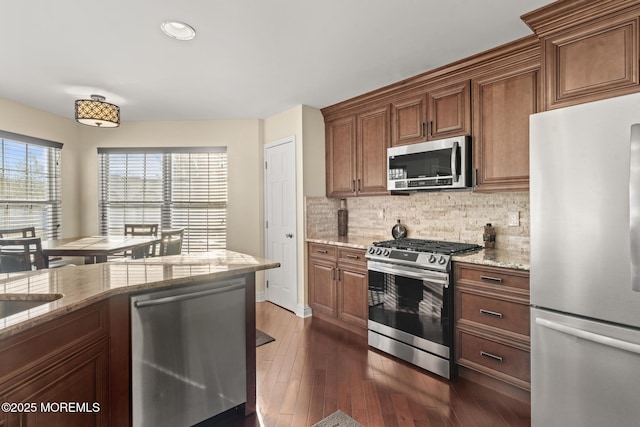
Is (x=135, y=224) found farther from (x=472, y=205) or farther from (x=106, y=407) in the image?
(x=472, y=205)

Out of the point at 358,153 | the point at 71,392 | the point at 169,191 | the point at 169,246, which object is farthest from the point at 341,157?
the point at 71,392

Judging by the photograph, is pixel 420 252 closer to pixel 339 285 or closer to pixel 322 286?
pixel 339 285

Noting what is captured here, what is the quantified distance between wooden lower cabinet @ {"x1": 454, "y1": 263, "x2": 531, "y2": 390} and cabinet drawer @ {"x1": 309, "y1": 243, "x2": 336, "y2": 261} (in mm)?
1409

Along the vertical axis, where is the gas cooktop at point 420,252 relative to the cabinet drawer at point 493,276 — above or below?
above

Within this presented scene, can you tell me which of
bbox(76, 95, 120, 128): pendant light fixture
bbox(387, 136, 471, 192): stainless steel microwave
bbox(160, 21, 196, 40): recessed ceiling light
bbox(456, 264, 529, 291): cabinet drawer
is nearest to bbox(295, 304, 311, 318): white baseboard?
bbox(387, 136, 471, 192): stainless steel microwave

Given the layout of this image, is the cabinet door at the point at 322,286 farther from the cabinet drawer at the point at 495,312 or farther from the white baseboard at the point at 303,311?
the cabinet drawer at the point at 495,312

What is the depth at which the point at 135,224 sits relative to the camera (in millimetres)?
4500

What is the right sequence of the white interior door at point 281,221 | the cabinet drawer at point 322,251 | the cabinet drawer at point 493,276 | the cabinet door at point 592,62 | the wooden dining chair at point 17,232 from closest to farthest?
the cabinet door at point 592,62 < the cabinet drawer at point 493,276 < the wooden dining chair at point 17,232 < the cabinet drawer at point 322,251 < the white interior door at point 281,221

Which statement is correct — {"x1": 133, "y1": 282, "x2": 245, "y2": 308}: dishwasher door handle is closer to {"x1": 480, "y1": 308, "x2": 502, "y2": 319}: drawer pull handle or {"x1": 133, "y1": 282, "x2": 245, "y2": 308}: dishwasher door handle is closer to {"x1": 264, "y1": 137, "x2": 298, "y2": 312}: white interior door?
{"x1": 480, "y1": 308, "x2": 502, "y2": 319}: drawer pull handle

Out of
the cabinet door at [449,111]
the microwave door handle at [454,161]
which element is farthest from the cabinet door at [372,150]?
the microwave door handle at [454,161]

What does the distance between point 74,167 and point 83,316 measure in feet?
13.9

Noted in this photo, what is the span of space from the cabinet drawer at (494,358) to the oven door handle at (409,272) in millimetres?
415

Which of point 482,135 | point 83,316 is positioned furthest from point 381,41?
point 83,316

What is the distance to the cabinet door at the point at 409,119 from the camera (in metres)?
3.10
